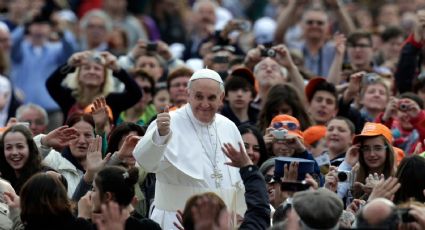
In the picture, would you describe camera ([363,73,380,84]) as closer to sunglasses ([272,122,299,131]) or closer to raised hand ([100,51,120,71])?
sunglasses ([272,122,299,131])

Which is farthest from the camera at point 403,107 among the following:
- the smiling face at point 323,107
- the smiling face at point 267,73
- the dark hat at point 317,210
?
the dark hat at point 317,210

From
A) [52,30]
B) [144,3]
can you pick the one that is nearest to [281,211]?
[52,30]

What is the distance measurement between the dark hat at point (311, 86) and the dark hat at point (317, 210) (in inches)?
226

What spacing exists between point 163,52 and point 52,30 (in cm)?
369

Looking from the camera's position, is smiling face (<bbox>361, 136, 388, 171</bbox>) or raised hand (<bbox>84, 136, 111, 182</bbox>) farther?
smiling face (<bbox>361, 136, 388, 171</bbox>)

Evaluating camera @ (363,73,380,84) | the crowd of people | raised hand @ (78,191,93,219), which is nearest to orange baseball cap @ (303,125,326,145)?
the crowd of people

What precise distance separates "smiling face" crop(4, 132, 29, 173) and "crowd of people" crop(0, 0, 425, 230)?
0.01 m

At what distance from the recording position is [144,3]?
21.7m

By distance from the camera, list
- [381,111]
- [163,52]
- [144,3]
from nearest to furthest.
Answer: [381,111], [163,52], [144,3]

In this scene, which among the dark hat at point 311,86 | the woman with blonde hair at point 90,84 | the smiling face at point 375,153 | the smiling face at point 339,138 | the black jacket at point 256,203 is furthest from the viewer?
the dark hat at point 311,86

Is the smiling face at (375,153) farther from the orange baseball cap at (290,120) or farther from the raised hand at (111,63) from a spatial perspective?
the raised hand at (111,63)

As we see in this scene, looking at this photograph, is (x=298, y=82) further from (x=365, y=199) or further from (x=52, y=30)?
(x=52, y=30)

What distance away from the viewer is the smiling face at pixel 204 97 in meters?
10.4

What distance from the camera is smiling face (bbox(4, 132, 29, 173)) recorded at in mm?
11148
